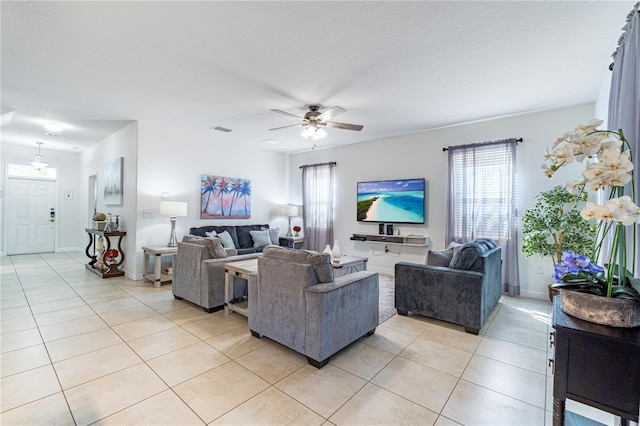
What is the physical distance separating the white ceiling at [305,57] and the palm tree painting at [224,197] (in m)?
1.70

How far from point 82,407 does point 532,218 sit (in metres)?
4.86

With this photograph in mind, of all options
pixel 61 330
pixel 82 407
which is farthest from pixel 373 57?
pixel 61 330

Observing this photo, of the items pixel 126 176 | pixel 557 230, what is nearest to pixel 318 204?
pixel 126 176

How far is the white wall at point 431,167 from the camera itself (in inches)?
165

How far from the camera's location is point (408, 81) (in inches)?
130

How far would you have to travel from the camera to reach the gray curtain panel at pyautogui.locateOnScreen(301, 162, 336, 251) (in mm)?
6582

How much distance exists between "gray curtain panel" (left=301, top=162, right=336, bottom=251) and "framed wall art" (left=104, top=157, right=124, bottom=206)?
3709 millimetres

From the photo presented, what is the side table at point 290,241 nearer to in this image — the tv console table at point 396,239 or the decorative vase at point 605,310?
the tv console table at point 396,239

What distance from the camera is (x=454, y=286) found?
310cm

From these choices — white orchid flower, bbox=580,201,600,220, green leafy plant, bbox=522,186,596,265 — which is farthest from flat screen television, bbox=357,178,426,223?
white orchid flower, bbox=580,201,600,220

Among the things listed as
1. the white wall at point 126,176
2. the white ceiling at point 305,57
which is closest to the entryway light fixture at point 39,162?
the white wall at point 126,176

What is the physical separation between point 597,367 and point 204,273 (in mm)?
3397

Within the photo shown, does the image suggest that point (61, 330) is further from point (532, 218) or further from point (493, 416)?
point (532, 218)

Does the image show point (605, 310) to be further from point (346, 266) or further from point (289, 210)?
point (289, 210)
